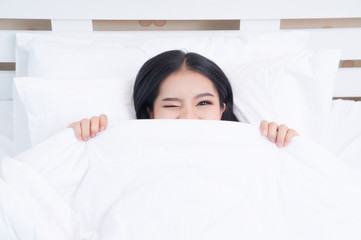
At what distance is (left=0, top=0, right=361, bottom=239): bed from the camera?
636mm

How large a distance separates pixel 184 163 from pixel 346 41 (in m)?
1.22

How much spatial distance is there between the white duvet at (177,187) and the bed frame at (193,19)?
0.73 meters

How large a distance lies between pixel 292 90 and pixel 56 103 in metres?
0.84

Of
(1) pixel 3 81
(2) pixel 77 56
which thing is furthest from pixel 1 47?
(2) pixel 77 56

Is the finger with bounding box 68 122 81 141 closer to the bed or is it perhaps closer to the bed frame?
the bed

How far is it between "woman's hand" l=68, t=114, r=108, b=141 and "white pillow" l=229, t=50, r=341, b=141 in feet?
1.74

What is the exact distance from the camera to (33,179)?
0.65m

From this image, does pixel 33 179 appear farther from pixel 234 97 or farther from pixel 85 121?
pixel 234 97

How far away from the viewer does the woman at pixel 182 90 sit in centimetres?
101

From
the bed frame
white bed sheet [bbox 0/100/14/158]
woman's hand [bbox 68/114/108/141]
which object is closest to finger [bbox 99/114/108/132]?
woman's hand [bbox 68/114/108/141]

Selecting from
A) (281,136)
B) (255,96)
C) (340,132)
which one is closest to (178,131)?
(281,136)

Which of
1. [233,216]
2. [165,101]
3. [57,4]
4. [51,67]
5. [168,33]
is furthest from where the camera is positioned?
[168,33]

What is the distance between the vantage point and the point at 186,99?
1006mm

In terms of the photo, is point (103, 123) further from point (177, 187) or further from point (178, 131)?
point (177, 187)
